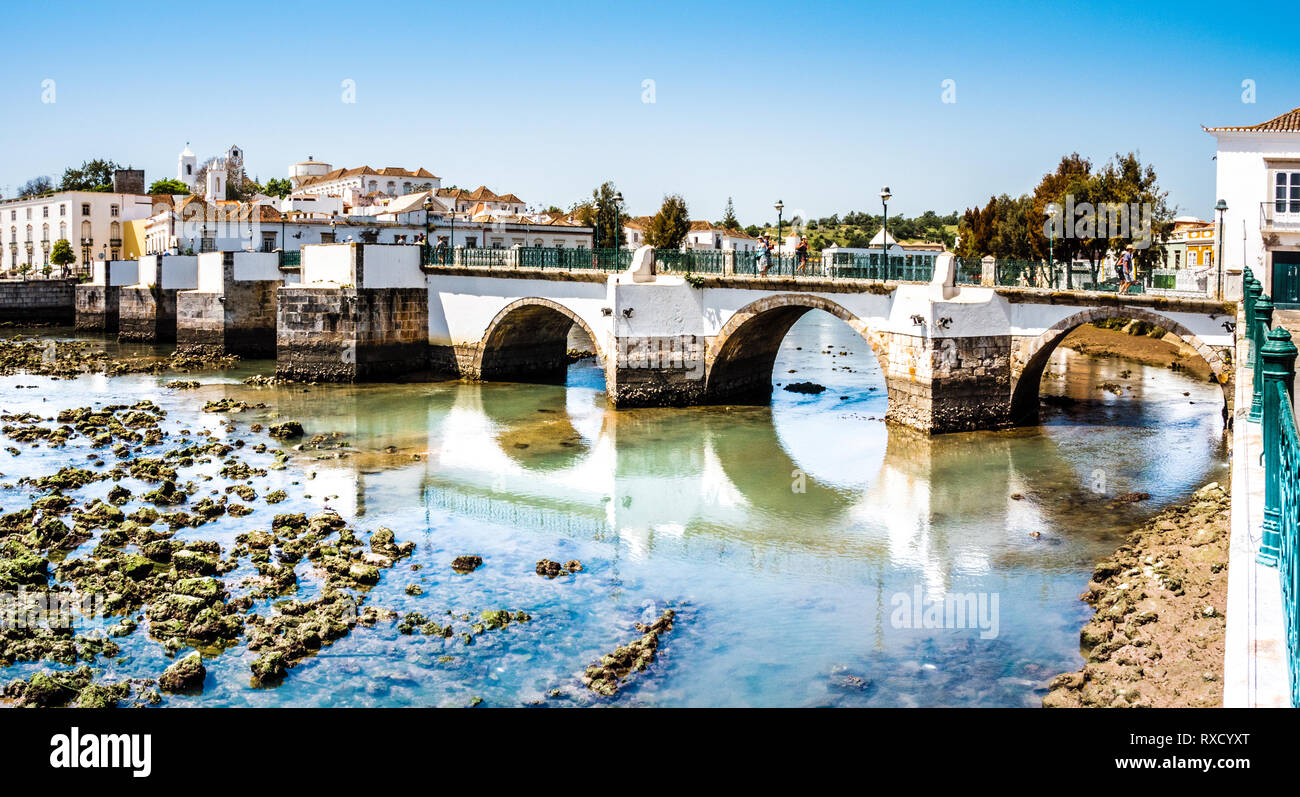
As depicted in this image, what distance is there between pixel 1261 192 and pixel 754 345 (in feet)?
41.1

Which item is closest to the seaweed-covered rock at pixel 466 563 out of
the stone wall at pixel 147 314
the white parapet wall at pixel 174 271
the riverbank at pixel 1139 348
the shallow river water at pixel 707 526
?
the shallow river water at pixel 707 526

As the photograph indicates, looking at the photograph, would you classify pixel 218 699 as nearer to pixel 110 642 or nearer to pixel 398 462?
pixel 110 642

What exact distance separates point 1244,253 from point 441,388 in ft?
69.7

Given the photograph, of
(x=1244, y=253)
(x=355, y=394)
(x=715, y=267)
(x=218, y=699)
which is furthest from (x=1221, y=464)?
(x=355, y=394)

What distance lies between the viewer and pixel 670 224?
2195 inches

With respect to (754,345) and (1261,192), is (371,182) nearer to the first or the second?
(754,345)

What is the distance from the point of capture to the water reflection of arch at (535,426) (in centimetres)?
2248

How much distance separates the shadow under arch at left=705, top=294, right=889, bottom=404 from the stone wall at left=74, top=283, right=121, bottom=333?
33.9 meters

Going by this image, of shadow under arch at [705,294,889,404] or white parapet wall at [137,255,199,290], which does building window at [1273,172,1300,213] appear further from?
white parapet wall at [137,255,199,290]

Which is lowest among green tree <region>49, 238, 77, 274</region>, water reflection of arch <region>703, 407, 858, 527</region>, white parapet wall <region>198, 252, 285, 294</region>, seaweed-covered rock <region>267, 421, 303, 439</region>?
water reflection of arch <region>703, 407, 858, 527</region>

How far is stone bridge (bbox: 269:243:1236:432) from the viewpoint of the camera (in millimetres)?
23016

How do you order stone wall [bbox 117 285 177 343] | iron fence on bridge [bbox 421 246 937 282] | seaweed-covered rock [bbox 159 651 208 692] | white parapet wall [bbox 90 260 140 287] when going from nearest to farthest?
seaweed-covered rock [bbox 159 651 208 692], iron fence on bridge [bbox 421 246 937 282], stone wall [bbox 117 285 177 343], white parapet wall [bbox 90 260 140 287]

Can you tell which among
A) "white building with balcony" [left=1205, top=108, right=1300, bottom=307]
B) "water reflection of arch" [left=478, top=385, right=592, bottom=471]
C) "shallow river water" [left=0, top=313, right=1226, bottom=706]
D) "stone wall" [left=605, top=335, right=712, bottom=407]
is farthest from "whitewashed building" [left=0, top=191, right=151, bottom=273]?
"white building with balcony" [left=1205, top=108, right=1300, bottom=307]

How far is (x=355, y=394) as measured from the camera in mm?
30141
